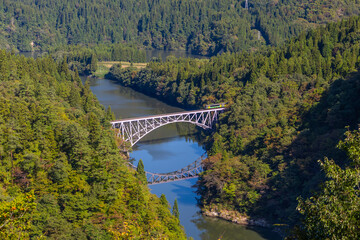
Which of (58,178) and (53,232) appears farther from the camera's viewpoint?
(58,178)

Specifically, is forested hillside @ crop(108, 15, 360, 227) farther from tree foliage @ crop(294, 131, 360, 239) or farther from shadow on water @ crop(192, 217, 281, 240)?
tree foliage @ crop(294, 131, 360, 239)

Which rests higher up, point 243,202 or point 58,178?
point 58,178

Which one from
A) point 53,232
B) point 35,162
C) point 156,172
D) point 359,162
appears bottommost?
point 156,172

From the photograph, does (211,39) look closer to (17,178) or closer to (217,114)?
(217,114)

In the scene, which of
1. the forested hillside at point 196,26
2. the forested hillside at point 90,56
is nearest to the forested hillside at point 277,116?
the forested hillside at point 90,56

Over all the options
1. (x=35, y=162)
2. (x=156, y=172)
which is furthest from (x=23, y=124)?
(x=156, y=172)

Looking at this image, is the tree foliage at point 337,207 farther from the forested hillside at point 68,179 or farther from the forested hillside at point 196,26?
the forested hillside at point 196,26

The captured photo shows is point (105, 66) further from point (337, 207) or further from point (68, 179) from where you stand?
point (337, 207)
